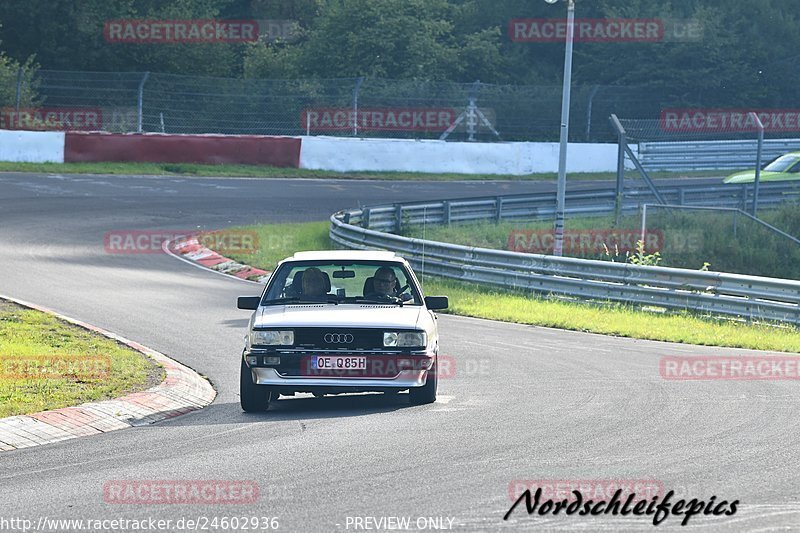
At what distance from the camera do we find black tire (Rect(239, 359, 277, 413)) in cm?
1034

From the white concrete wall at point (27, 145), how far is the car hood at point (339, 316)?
26.2m

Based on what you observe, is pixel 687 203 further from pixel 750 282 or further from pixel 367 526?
pixel 367 526

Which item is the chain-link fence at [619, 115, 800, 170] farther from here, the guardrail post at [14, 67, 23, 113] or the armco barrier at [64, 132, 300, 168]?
the guardrail post at [14, 67, 23, 113]

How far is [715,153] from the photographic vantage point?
40094 mm

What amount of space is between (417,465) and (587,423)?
215 centimetres

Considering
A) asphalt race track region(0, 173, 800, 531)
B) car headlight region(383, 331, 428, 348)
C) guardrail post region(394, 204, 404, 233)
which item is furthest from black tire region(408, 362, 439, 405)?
guardrail post region(394, 204, 404, 233)

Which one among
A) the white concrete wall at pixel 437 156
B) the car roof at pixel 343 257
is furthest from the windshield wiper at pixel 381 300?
the white concrete wall at pixel 437 156

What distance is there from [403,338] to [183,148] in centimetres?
2750

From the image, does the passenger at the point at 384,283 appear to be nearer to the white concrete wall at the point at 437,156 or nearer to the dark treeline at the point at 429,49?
the white concrete wall at the point at 437,156

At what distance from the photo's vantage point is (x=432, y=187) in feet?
119

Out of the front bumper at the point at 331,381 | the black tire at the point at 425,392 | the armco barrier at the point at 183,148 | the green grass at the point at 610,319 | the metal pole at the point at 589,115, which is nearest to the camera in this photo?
the front bumper at the point at 331,381

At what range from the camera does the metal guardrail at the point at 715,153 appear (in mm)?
37812

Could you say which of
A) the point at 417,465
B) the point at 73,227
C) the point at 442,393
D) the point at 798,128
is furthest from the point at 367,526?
the point at 798,128

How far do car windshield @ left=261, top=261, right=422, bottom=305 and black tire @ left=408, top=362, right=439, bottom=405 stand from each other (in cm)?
83
